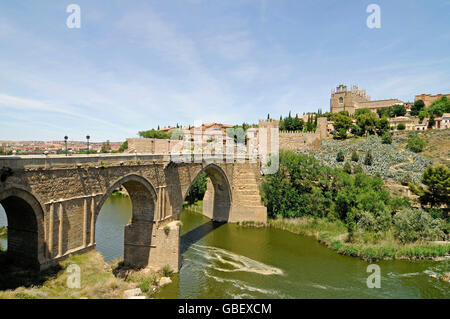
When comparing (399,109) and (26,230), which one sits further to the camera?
(399,109)

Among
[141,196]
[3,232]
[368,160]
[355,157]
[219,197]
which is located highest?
[355,157]

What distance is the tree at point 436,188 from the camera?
858 inches

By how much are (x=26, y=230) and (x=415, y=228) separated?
71.2 ft

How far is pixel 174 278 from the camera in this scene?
1502 cm

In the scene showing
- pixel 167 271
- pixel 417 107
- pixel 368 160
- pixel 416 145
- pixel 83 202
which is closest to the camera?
pixel 83 202

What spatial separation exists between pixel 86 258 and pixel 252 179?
17690 millimetres

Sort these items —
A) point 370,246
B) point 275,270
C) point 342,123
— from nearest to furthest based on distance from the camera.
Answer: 1. point 275,270
2. point 370,246
3. point 342,123

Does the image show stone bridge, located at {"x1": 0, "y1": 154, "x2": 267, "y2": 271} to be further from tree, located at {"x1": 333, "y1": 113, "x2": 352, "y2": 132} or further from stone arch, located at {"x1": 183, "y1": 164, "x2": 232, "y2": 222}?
tree, located at {"x1": 333, "y1": 113, "x2": 352, "y2": 132}

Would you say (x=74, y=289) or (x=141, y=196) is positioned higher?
(x=141, y=196)

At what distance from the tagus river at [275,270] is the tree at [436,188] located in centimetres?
739

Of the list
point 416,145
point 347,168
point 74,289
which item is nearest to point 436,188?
point 347,168

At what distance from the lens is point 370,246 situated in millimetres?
18375

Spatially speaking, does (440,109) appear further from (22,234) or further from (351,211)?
(22,234)

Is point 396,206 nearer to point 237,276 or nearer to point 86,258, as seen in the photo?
point 237,276
